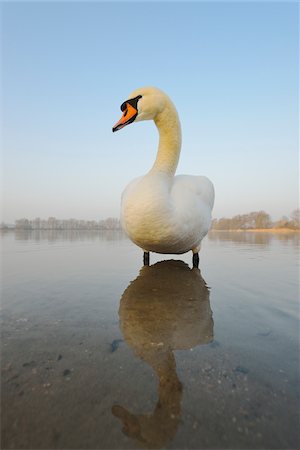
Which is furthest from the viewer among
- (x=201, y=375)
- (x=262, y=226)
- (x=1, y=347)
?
(x=262, y=226)

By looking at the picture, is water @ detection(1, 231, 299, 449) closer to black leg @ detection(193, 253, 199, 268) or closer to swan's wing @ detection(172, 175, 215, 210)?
swan's wing @ detection(172, 175, 215, 210)

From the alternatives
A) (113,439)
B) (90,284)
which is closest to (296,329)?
(113,439)

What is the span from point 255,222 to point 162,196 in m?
75.9

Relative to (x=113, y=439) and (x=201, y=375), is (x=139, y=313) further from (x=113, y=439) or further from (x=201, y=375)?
(x=113, y=439)

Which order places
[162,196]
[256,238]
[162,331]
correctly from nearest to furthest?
[162,331], [162,196], [256,238]

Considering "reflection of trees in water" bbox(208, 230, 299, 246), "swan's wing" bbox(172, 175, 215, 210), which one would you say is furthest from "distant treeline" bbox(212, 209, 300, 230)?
"swan's wing" bbox(172, 175, 215, 210)

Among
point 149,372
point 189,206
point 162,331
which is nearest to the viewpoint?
point 149,372

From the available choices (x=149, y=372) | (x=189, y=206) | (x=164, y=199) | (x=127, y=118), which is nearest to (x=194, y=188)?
(x=189, y=206)

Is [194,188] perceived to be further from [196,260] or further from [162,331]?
[162,331]

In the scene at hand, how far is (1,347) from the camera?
1.48 m

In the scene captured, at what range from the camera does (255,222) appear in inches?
2847

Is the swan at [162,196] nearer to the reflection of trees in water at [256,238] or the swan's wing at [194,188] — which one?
the swan's wing at [194,188]

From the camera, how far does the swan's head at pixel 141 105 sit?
160 inches

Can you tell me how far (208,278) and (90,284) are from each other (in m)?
1.80
